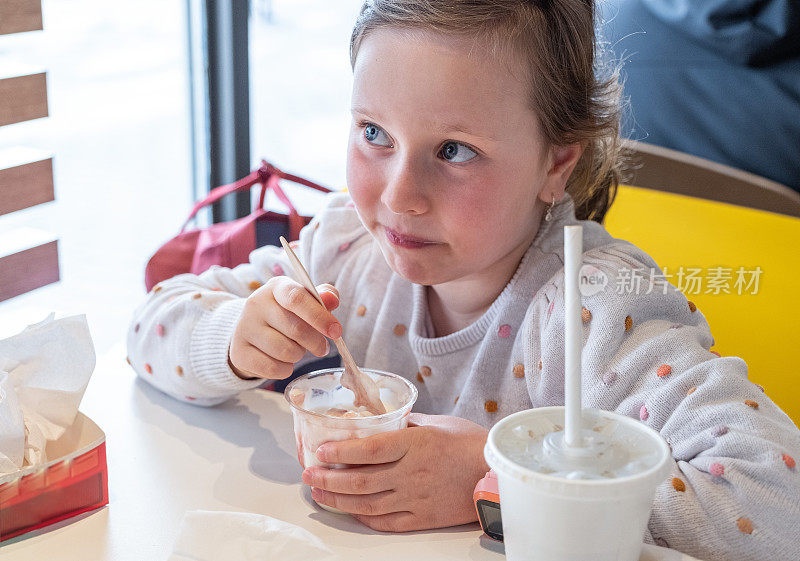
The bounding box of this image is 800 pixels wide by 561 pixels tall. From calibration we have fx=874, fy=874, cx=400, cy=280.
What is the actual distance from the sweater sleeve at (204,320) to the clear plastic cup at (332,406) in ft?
0.53

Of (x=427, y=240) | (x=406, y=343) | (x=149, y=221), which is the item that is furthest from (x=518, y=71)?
(x=149, y=221)

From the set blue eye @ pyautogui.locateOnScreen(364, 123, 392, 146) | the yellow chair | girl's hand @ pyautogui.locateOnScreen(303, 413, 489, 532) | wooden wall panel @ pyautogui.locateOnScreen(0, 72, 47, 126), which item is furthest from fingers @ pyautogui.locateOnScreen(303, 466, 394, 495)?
wooden wall panel @ pyautogui.locateOnScreen(0, 72, 47, 126)

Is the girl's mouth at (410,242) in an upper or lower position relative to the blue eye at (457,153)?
lower

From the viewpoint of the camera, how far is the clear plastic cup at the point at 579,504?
20.7 inches

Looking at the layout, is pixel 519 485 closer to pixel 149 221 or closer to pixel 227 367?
pixel 227 367

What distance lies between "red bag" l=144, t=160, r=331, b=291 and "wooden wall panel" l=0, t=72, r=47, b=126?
271 mm

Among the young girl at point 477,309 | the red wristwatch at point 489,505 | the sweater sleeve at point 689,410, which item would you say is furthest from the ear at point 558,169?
the red wristwatch at point 489,505

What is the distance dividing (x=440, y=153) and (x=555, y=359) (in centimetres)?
24

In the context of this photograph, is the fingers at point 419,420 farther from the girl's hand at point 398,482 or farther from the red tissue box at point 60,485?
the red tissue box at point 60,485

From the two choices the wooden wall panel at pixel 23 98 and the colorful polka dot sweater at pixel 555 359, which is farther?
the wooden wall panel at pixel 23 98

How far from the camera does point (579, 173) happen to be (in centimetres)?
109

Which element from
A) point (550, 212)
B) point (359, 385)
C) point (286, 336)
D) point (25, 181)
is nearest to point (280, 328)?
point (286, 336)

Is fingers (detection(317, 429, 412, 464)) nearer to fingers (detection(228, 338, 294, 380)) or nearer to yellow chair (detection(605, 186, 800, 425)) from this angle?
fingers (detection(228, 338, 294, 380))

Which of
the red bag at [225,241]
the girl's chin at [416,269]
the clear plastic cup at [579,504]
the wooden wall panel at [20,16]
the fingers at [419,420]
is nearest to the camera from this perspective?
the clear plastic cup at [579,504]
